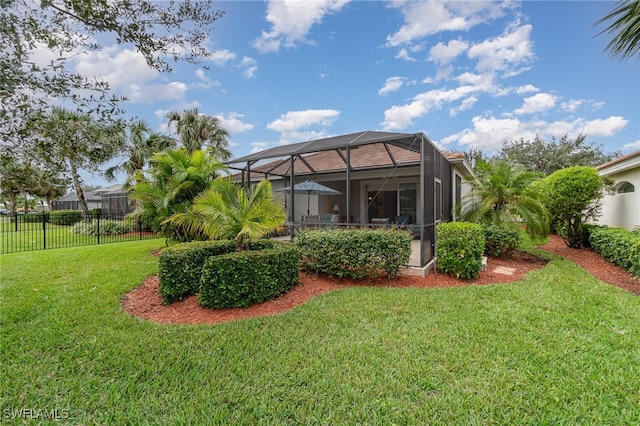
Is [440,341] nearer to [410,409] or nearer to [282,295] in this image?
[410,409]

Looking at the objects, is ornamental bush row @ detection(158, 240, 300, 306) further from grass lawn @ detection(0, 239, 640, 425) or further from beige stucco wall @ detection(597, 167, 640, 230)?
beige stucco wall @ detection(597, 167, 640, 230)

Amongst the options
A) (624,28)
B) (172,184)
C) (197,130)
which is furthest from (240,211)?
(197,130)

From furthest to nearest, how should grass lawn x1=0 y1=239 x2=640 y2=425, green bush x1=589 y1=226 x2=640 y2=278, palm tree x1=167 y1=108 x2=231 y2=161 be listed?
palm tree x1=167 y1=108 x2=231 y2=161 < green bush x1=589 y1=226 x2=640 y2=278 < grass lawn x1=0 y1=239 x2=640 y2=425

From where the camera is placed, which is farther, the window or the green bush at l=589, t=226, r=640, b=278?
the window

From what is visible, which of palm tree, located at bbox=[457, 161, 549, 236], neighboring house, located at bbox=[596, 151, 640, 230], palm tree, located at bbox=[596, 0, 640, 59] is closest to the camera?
palm tree, located at bbox=[596, 0, 640, 59]

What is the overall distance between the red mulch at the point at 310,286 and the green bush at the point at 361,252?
10.4 inches

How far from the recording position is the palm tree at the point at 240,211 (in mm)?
5125

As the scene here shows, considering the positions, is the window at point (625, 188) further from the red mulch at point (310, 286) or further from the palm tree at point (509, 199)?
the palm tree at point (509, 199)

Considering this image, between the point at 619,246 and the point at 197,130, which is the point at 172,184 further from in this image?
the point at 619,246

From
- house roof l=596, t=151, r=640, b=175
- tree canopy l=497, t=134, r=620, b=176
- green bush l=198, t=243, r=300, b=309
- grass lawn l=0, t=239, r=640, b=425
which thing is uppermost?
tree canopy l=497, t=134, r=620, b=176

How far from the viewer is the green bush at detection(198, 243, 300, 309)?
4.30 meters

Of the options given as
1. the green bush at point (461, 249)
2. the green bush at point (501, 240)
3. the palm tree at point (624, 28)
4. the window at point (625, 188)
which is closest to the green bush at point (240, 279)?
the green bush at point (461, 249)

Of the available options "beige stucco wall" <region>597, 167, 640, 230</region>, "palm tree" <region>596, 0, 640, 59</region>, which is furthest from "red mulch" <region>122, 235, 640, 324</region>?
→ "palm tree" <region>596, 0, 640, 59</region>

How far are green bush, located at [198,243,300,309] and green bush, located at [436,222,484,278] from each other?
367cm
